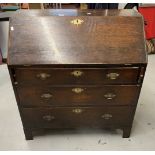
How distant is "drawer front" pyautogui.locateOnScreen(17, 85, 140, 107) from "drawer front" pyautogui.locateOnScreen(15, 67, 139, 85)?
0.18ft

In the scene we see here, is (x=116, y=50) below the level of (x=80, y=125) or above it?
above

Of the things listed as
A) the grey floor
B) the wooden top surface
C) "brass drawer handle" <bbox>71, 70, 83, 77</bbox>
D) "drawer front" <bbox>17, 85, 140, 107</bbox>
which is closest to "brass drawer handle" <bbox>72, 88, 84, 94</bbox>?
"drawer front" <bbox>17, 85, 140, 107</bbox>

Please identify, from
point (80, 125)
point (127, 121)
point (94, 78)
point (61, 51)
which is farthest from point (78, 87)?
point (127, 121)

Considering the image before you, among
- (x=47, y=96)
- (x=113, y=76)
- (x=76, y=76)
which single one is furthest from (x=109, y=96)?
(x=47, y=96)

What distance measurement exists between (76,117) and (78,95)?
0.79 feet

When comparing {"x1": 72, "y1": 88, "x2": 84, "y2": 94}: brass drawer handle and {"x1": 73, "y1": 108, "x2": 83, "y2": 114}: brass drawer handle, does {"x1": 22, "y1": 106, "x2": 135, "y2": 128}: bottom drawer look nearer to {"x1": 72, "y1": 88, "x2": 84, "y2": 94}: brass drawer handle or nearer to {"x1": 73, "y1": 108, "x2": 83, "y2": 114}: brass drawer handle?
{"x1": 73, "y1": 108, "x2": 83, "y2": 114}: brass drawer handle

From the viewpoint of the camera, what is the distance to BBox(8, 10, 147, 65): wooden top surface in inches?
51.4

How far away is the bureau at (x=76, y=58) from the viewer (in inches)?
51.5

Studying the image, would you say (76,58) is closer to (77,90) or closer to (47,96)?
(77,90)

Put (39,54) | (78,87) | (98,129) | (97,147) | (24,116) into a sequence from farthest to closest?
(98,129)
(97,147)
(24,116)
(78,87)
(39,54)

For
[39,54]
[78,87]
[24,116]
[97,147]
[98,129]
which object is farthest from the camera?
[98,129]

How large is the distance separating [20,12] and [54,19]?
0.95 ft

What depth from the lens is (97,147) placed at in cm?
176

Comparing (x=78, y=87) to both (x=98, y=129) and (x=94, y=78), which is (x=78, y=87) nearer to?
(x=94, y=78)
